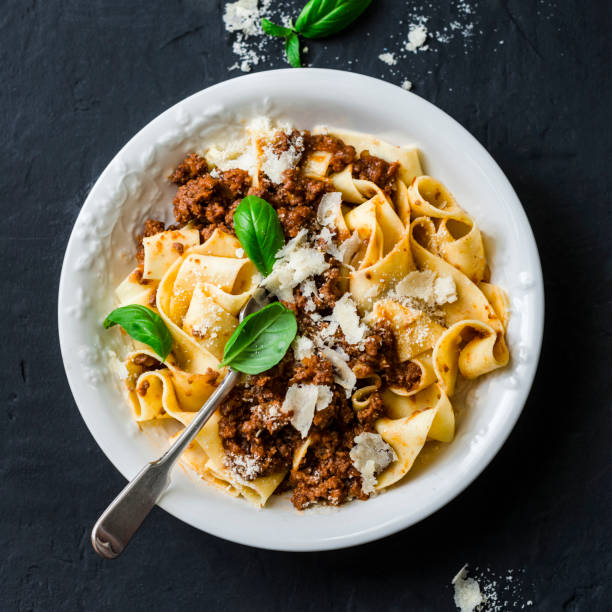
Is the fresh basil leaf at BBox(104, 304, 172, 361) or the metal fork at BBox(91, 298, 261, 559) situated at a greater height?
the fresh basil leaf at BBox(104, 304, 172, 361)

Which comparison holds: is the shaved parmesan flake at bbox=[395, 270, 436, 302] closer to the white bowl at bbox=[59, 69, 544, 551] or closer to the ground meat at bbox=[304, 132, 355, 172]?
the white bowl at bbox=[59, 69, 544, 551]

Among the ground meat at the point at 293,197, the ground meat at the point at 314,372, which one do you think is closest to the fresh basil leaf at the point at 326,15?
the ground meat at the point at 293,197

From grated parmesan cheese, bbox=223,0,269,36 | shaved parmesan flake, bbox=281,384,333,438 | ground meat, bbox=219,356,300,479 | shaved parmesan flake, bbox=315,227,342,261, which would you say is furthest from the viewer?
grated parmesan cheese, bbox=223,0,269,36

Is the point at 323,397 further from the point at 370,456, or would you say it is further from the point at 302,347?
the point at 370,456

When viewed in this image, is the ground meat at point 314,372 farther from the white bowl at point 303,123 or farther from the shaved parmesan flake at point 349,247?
the white bowl at point 303,123

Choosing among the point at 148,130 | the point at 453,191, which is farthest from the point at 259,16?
the point at 453,191

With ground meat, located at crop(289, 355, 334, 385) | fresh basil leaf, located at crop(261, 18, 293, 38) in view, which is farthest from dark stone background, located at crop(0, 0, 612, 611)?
ground meat, located at crop(289, 355, 334, 385)
